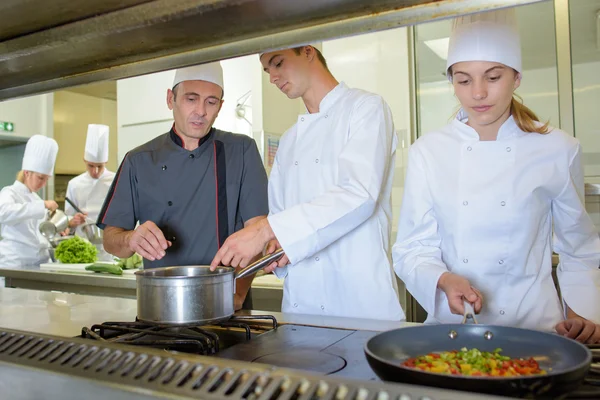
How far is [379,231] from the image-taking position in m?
→ 1.57

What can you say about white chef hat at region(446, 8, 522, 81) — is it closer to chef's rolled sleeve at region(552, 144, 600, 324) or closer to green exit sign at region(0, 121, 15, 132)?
chef's rolled sleeve at region(552, 144, 600, 324)

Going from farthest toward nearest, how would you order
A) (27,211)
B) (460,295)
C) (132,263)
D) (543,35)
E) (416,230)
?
(27,211) < (543,35) < (132,263) < (416,230) < (460,295)

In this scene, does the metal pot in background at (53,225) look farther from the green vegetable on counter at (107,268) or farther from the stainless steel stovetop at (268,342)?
the stainless steel stovetop at (268,342)

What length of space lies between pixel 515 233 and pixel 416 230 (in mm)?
254

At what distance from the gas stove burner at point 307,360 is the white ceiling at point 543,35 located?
2.50 m

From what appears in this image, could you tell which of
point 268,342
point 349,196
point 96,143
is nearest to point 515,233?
point 349,196

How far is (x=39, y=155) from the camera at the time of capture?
170 inches

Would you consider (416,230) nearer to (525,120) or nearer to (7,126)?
(525,120)

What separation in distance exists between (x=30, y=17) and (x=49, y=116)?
5499mm

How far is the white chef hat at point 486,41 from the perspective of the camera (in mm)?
1305

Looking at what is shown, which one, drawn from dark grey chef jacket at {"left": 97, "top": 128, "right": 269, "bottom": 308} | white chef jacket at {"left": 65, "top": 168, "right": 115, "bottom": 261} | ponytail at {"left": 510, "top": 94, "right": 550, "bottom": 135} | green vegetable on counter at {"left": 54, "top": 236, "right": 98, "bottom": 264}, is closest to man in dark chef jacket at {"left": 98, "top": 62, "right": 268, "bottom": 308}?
dark grey chef jacket at {"left": 97, "top": 128, "right": 269, "bottom": 308}

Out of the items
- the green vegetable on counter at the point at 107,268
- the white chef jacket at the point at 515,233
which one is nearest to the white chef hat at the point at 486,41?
the white chef jacket at the point at 515,233

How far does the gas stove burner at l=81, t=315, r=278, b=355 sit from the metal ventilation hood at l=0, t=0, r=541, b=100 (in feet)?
1.71

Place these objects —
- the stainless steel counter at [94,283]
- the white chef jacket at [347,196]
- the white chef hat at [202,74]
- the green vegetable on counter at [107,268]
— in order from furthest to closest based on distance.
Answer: the green vegetable on counter at [107,268] → the stainless steel counter at [94,283] → the white chef hat at [202,74] → the white chef jacket at [347,196]
